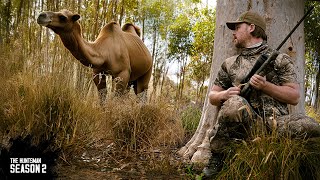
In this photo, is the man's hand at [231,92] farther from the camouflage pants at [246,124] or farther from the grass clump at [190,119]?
the grass clump at [190,119]

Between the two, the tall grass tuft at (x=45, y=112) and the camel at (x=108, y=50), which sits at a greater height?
the camel at (x=108, y=50)

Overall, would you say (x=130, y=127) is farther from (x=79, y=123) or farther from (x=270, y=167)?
(x=270, y=167)

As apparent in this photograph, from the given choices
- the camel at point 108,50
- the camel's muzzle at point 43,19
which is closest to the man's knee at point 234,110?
the camel at point 108,50

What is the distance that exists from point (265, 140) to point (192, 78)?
32.7 ft

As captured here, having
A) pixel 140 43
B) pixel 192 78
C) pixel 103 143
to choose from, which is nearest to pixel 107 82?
pixel 140 43

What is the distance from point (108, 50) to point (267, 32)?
2.67m

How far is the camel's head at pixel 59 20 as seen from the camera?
15.9ft

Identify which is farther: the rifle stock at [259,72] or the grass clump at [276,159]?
the rifle stock at [259,72]

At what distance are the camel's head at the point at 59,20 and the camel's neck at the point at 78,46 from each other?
86mm

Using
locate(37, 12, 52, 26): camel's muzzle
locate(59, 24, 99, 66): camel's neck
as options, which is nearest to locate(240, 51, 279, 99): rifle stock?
locate(37, 12, 52, 26): camel's muzzle

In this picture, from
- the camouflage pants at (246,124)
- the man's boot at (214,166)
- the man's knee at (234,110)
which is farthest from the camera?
the man's boot at (214,166)

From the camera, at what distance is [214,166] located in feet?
9.77

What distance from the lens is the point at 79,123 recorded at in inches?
142

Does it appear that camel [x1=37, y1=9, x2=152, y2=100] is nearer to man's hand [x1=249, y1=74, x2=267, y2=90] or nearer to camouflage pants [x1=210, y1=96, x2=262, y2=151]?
camouflage pants [x1=210, y1=96, x2=262, y2=151]
